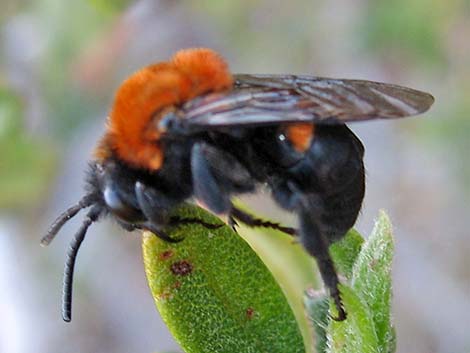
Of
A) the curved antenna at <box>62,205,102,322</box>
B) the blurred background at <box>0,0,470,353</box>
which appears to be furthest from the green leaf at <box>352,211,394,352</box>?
the blurred background at <box>0,0,470,353</box>

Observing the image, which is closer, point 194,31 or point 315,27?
point 315,27

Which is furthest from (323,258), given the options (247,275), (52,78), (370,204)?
(370,204)

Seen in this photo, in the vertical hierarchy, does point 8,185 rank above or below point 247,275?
above

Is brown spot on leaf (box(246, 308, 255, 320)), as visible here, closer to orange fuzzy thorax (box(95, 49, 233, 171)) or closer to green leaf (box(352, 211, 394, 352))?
green leaf (box(352, 211, 394, 352))

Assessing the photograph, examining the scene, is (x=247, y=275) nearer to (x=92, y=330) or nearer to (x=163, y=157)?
(x=163, y=157)

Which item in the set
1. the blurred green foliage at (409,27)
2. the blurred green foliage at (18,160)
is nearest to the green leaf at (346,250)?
the blurred green foliage at (18,160)
